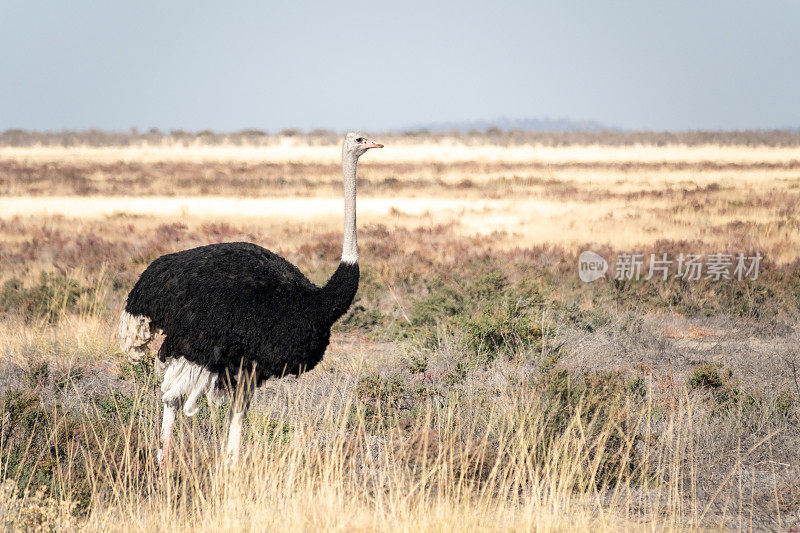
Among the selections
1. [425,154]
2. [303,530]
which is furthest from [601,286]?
[425,154]

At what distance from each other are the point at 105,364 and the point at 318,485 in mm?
3701

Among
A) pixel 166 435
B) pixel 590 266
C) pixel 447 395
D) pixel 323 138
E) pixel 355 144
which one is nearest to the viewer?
Result: pixel 166 435

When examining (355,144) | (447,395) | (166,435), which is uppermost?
(355,144)

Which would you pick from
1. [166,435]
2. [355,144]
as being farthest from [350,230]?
[166,435]

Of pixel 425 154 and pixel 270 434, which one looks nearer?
pixel 270 434

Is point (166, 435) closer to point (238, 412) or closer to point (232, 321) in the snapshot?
point (238, 412)

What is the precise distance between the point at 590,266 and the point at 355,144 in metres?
9.41

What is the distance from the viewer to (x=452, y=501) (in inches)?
180

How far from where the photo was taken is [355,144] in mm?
5996

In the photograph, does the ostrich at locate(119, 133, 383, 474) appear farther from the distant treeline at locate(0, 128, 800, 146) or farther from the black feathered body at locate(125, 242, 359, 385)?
the distant treeline at locate(0, 128, 800, 146)

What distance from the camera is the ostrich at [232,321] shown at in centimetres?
520

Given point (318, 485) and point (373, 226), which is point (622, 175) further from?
point (318, 485)

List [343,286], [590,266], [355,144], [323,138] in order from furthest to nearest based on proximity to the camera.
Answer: [323,138], [590,266], [355,144], [343,286]

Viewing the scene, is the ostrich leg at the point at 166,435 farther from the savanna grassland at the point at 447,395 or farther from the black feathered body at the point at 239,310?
the black feathered body at the point at 239,310
